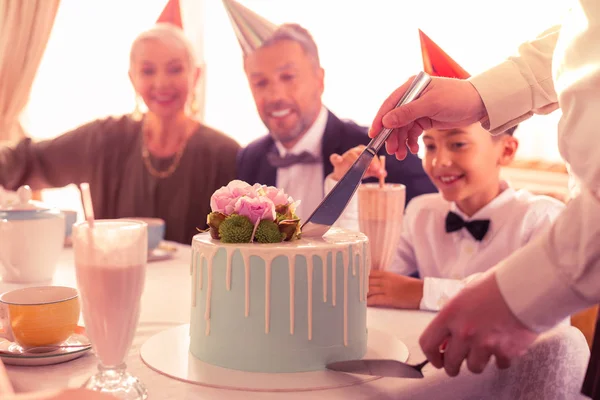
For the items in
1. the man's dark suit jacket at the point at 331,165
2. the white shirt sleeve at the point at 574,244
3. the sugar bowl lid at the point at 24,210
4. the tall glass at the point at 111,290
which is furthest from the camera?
the man's dark suit jacket at the point at 331,165

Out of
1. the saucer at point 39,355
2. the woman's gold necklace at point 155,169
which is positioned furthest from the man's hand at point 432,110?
the woman's gold necklace at point 155,169

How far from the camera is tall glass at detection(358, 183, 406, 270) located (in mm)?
1342

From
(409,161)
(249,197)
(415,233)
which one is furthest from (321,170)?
(249,197)

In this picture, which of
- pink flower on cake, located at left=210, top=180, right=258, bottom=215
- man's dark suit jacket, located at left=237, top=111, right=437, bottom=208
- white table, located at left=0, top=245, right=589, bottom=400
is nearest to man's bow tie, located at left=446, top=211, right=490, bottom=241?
man's dark suit jacket, located at left=237, top=111, right=437, bottom=208

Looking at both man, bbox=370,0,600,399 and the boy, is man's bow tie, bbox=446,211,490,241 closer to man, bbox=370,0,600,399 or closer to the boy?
the boy

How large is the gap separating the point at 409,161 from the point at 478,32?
25.8 inches

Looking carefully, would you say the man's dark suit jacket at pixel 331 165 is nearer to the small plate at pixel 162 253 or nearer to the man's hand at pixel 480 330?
the small plate at pixel 162 253

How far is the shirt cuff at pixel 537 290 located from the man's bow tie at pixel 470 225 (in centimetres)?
105

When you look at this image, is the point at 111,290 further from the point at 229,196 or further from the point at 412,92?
the point at 412,92

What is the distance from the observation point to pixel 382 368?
2.92ft

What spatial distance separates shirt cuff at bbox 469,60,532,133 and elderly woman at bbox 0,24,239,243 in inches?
68.6

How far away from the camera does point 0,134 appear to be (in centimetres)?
322

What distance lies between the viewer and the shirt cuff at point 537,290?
2.38 ft

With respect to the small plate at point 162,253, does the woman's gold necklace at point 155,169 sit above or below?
above
